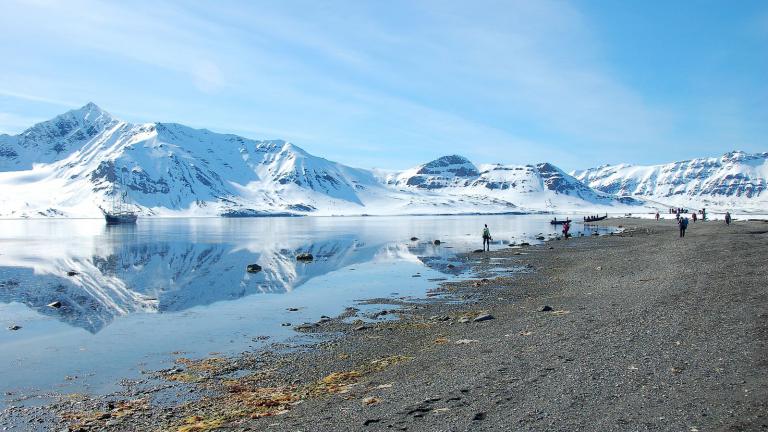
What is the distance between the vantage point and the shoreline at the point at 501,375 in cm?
1089

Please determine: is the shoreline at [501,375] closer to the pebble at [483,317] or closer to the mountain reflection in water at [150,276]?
the pebble at [483,317]

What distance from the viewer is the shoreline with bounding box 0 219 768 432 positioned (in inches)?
429

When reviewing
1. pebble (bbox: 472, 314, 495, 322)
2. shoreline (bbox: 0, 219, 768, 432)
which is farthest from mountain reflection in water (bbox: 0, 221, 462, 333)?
pebble (bbox: 472, 314, 495, 322)

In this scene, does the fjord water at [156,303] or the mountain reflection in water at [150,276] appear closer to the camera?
the fjord water at [156,303]

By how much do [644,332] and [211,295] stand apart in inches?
1004

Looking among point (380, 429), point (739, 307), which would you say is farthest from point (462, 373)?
point (739, 307)

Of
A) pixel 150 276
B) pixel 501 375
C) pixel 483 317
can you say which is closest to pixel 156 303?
pixel 150 276

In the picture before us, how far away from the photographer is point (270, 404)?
13617 mm

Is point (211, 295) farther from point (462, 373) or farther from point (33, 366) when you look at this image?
point (462, 373)

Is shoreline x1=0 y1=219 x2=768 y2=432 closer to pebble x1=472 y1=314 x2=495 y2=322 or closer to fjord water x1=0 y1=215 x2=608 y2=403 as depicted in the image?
Result: pebble x1=472 y1=314 x2=495 y2=322

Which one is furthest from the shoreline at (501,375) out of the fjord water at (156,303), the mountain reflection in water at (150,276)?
the mountain reflection in water at (150,276)

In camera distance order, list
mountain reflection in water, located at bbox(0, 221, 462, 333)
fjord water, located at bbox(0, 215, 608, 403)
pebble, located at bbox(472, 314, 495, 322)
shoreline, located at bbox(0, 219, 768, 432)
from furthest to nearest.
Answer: mountain reflection in water, located at bbox(0, 221, 462, 333), pebble, located at bbox(472, 314, 495, 322), fjord water, located at bbox(0, 215, 608, 403), shoreline, located at bbox(0, 219, 768, 432)

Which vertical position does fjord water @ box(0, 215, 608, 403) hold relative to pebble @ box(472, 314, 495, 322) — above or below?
below

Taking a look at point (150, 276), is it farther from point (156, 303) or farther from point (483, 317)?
point (483, 317)
